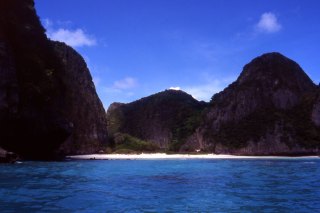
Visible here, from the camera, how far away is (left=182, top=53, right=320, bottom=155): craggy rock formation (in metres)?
111

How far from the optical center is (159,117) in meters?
173

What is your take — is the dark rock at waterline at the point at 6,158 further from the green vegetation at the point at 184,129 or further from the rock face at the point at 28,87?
the green vegetation at the point at 184,129

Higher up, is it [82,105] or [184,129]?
[82,105]

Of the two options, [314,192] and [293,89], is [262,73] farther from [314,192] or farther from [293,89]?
[314,192]

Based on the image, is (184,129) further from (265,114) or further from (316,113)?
(316,113)

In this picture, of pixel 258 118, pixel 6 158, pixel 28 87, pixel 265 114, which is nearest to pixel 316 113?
pixel 265 114

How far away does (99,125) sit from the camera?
377ft

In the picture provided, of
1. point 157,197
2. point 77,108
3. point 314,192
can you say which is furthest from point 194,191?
point 77,108

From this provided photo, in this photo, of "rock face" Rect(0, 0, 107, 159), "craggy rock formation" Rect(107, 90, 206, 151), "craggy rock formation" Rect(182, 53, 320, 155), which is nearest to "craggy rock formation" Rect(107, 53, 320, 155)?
"craggy rock formation" Rect(182, 53, 320, 155)

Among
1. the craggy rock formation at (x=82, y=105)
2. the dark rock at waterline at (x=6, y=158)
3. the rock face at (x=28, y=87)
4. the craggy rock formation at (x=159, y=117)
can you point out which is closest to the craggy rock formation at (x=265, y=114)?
the craggy rock formation at (x=159, y=117)

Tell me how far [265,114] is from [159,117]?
198 ft

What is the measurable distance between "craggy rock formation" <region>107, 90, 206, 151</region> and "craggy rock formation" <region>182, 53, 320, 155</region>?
2084 cm

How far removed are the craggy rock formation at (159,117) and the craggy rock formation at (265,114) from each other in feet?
68.4

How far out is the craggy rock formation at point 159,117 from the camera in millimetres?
160625
